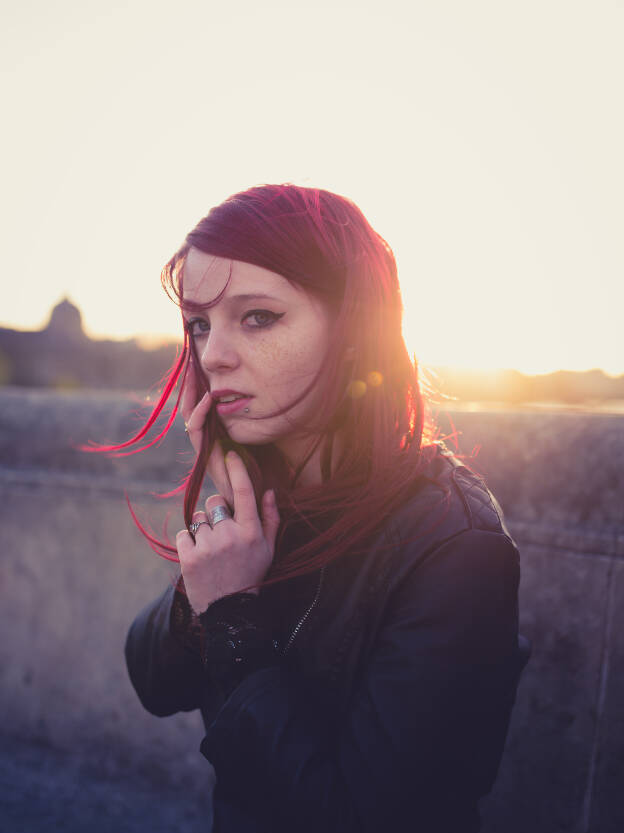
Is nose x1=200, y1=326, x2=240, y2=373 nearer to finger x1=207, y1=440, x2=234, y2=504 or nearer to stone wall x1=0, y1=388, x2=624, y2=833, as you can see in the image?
finger x1=207, y1=440, x2=234, y2=504

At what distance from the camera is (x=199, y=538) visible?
4.31 ft

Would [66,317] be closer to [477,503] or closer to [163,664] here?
[163,664]

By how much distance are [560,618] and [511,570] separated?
1094 millimetres

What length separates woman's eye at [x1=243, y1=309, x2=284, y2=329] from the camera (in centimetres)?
136

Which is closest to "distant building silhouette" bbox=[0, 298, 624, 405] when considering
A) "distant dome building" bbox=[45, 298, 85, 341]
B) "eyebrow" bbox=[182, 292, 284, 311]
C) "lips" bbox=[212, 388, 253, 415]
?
"distant dome building" bbox=[45, 298, 85, 341]

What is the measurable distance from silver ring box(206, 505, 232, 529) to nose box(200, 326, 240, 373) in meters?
0.38

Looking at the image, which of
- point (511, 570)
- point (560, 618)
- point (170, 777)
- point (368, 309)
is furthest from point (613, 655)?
point (170, 777)

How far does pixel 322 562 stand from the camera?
131 cm

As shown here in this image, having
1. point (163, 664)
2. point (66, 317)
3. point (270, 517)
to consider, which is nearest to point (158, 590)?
point (163, 664)

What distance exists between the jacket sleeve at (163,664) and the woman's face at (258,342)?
0.65m

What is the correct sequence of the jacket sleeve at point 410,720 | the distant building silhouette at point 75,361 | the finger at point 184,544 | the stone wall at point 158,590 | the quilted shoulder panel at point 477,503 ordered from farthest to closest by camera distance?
the distant building silhouette at point 75,361, the stone wall at point 158,590, the finger at point 184,544, the quilted shoulder panel at point 477,503, the jacket sleeve at point 410,720

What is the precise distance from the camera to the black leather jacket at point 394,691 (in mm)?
1025

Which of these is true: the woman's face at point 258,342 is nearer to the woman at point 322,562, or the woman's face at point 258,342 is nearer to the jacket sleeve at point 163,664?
the woman at point 322,562

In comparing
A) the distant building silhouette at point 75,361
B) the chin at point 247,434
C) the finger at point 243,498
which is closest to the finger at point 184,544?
the finger at point 243,498
